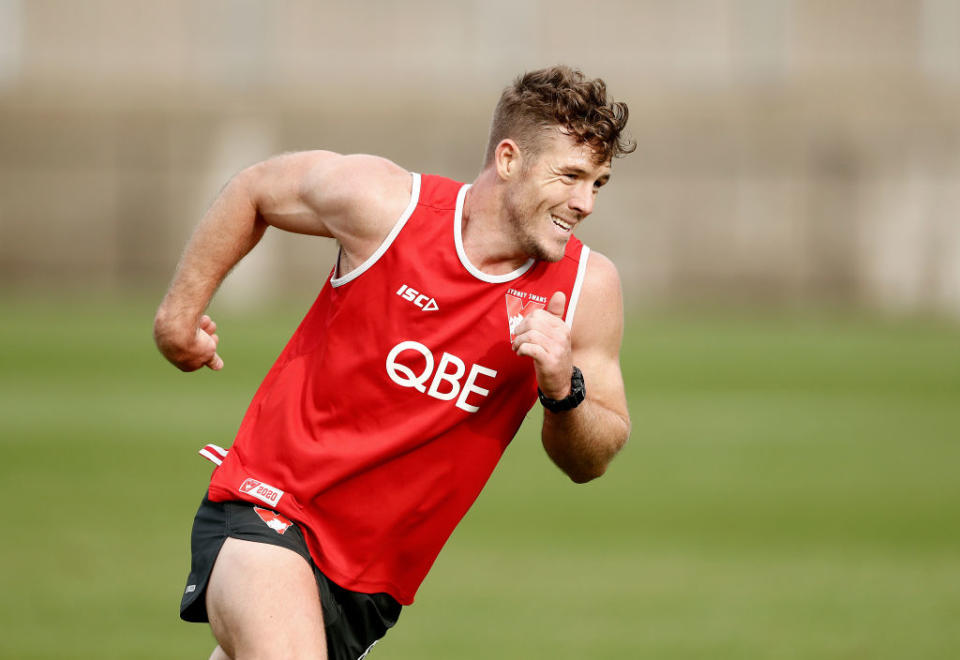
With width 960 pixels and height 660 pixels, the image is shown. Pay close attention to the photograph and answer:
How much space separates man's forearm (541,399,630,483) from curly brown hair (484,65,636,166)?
85 centimetres

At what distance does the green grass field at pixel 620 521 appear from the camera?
8.72 metres

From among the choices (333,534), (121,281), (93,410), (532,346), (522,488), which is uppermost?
(532,346)

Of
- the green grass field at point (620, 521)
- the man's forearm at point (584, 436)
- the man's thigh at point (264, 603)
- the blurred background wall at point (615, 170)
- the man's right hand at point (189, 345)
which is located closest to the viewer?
the man's thigh at point (264, 603)

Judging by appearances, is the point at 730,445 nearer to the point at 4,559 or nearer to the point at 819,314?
the point at 4,559

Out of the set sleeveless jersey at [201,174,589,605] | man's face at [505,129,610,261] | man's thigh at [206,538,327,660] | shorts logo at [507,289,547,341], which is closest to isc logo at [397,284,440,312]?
sleeveless jersey at [201,174,589,605]

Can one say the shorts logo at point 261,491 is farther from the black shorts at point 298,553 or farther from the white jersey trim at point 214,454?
the white jersey trim at point 214,454

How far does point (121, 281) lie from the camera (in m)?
31.8

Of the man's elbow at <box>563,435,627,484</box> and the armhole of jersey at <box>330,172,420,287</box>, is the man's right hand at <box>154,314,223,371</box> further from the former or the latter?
the man's elbow at <box>563,435,627,484</box>

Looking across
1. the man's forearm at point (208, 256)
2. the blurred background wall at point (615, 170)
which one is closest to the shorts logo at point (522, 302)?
the man's forearm at point (208, 256)

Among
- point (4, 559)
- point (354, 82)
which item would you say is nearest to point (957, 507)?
point (4, 559)

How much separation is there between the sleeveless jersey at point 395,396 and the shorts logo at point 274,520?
3 cm

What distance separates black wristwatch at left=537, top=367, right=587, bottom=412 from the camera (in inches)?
186

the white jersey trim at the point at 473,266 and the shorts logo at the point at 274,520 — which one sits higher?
the white jersey trim at the point at 473,266

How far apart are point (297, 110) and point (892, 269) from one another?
13422mm
